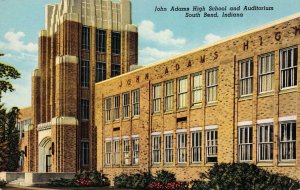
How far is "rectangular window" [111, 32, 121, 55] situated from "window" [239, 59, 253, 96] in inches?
848

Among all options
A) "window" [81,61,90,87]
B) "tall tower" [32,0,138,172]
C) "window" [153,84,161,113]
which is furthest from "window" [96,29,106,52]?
"window" [153,84,161,113]

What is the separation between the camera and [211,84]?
28312 millimetres

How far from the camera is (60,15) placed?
44781 mm

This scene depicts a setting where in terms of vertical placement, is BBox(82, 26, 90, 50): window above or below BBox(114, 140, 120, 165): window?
above

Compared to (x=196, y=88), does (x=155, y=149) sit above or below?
below

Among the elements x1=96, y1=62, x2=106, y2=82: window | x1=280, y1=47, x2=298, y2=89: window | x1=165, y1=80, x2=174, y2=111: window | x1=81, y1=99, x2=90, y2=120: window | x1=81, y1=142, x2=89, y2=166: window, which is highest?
x1=96, y1=62, x2=106, y2=82: window

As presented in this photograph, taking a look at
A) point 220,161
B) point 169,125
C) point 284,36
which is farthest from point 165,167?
point 284,36

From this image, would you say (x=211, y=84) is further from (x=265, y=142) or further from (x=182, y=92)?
(x=265, y=142)

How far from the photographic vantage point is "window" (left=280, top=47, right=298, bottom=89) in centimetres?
2261

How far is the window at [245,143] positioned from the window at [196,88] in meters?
4.26

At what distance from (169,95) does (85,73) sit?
544 inches

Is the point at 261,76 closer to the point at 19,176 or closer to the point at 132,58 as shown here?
the point at 132,58

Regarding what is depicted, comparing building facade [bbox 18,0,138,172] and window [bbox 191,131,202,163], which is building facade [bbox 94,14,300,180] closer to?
window [bbox 191,131,202,163]

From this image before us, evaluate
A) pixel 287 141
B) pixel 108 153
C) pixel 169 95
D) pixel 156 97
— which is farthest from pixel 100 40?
pixel 287 141
